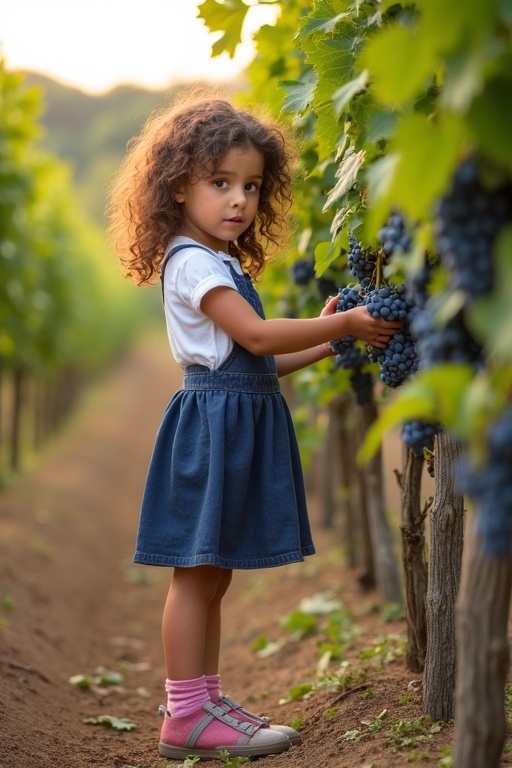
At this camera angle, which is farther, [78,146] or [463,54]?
[78,146]

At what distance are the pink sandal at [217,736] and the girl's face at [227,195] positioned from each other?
160cm

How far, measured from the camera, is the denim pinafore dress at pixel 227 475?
10.2ft

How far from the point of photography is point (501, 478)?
164cm

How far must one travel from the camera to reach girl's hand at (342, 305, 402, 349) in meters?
2.63

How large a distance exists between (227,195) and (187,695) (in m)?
1.65


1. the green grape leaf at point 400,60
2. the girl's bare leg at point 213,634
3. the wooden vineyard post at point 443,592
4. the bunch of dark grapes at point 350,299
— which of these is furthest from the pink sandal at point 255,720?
the green grape leaf at point 400,60

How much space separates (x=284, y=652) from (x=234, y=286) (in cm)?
281

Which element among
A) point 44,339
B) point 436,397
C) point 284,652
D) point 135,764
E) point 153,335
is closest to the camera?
point 436,397

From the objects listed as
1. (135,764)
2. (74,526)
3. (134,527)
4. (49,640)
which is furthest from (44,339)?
(135,764)

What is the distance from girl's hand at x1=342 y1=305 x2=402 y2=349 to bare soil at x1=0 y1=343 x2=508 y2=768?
3.73 feet

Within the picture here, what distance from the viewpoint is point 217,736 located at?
3.17 m

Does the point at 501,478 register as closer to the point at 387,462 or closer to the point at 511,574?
the point at 511,574

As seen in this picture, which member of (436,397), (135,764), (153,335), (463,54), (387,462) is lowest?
(135,764)

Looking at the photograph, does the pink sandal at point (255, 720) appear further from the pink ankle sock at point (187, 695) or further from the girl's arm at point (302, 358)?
the girl's arm at point (302, 358)
